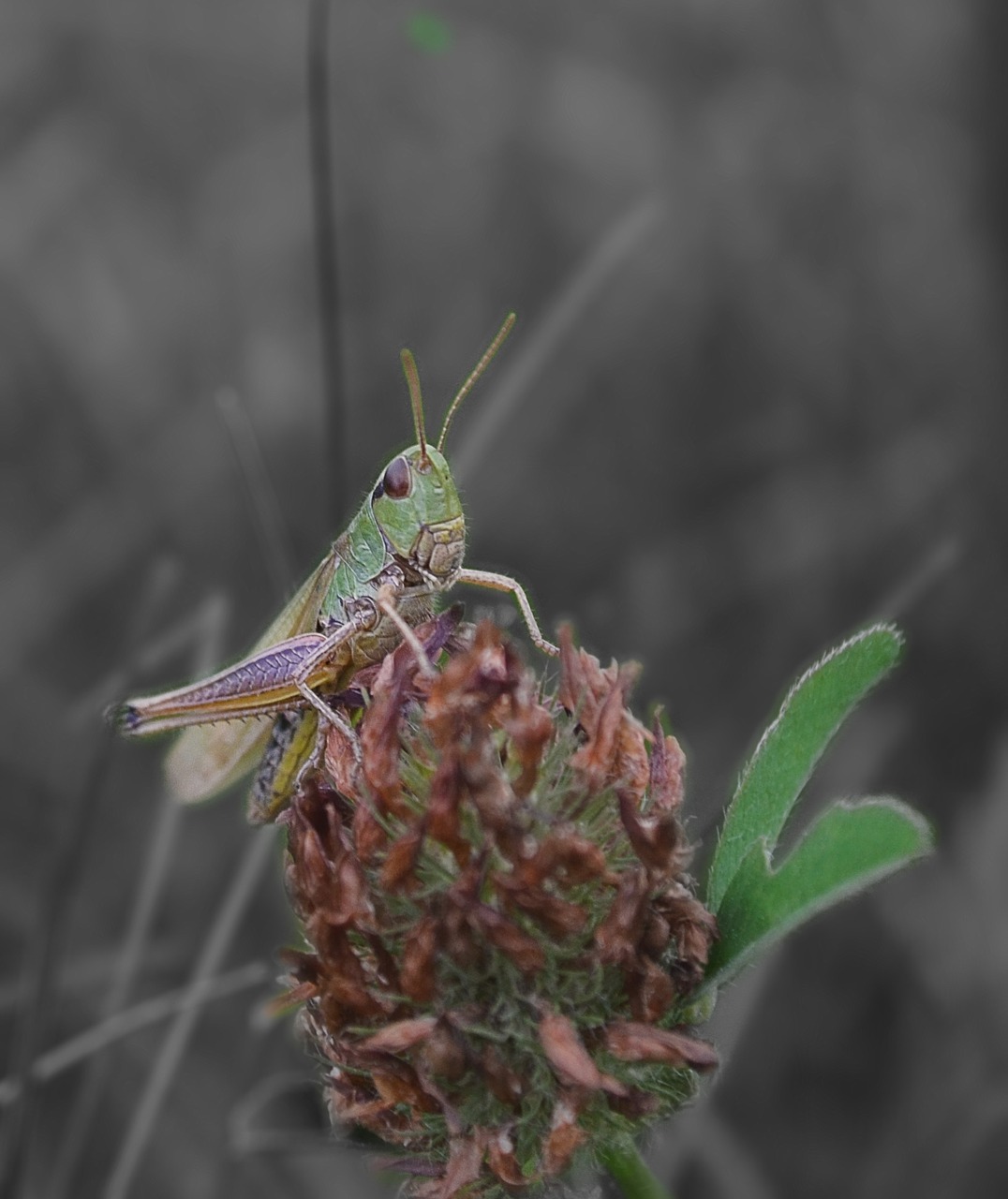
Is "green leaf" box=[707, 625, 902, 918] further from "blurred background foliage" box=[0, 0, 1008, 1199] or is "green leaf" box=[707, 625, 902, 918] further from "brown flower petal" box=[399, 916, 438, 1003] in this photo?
"blurred background foliage" box=[0, 0, 1008, 1199]

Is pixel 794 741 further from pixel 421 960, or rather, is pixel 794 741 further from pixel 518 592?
pixel 518 592

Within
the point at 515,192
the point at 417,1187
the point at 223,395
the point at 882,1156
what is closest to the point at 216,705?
the point at 223,395

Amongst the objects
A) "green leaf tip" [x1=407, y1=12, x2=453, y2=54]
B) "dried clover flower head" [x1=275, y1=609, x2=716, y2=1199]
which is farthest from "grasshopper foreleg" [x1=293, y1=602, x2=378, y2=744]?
"green leaf tip" [x1=407, y1=12, x2=453, y2=54]

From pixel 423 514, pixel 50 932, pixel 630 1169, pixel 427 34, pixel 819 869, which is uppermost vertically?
pixel 427 34

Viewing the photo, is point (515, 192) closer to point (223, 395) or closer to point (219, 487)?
point (219, 487)

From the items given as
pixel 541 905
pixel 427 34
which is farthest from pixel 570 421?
pixel 541 905

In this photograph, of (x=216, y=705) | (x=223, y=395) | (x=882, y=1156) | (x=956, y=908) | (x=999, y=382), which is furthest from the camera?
(x=999, y=382)
